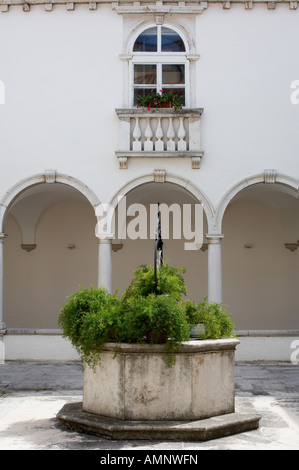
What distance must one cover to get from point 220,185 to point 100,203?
2.46 metres

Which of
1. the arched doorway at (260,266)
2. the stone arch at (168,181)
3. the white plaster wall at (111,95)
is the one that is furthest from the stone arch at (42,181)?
the arched doorway at (260,266)

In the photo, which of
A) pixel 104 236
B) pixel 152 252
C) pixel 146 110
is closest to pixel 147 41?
pixel 146 110

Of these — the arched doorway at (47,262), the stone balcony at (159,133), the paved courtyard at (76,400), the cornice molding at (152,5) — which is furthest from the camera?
the arched doorway at (47,262)

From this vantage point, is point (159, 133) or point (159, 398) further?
point (159, 133)

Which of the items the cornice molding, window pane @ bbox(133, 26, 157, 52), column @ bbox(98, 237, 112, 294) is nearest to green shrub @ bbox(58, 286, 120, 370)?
column @ bbox(98, 237, 112, 294)

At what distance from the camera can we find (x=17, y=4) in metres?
11.9

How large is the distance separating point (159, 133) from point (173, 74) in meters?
1.47

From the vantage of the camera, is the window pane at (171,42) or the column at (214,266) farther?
the window pane at (171,42)

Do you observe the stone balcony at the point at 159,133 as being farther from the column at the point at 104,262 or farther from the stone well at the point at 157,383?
the stone well at the point at 157,383

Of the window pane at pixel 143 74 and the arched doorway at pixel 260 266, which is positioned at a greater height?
the window pane at pixel 143 74

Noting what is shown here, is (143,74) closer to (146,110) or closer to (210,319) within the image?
(146,110)

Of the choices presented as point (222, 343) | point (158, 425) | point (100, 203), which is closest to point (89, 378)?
point (158, 425)

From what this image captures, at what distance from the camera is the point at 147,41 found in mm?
12055

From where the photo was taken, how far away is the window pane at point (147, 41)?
12039 mm
